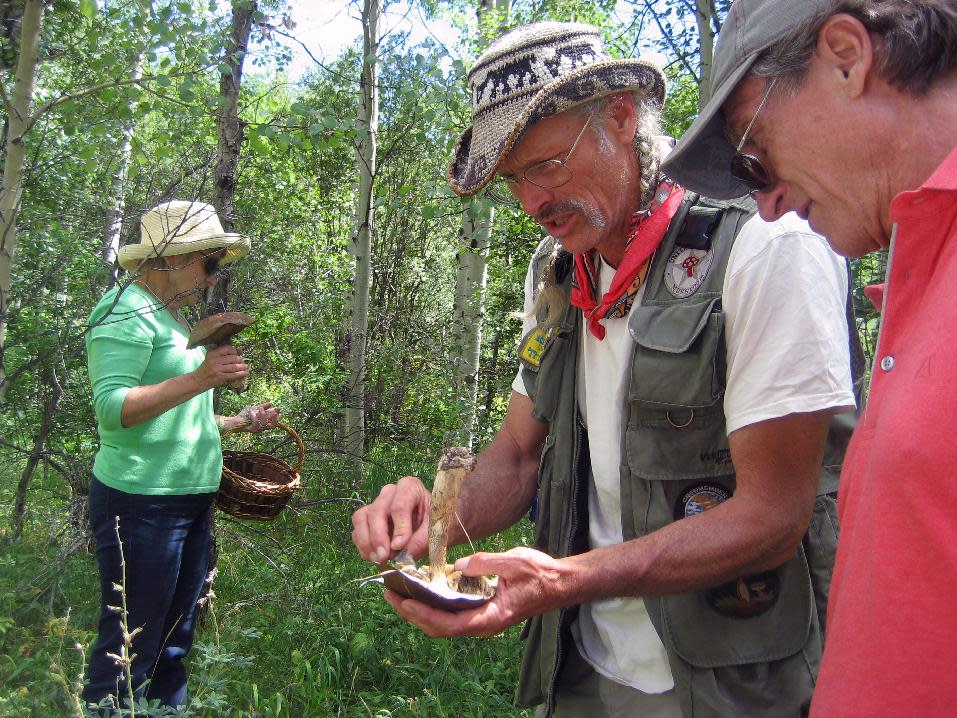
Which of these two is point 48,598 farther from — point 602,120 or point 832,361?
point 832,361

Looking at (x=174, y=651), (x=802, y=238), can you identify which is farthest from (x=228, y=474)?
(x=802, y=238)

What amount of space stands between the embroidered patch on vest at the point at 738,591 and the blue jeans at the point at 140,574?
2.61 meters

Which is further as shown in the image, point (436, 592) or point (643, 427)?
point (643, 427)

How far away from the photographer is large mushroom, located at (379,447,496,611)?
1.61 m

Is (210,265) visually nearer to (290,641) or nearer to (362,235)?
(290,641)

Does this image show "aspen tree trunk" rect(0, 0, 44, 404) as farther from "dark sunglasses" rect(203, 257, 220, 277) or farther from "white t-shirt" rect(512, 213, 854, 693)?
"white t-shirt" rect(512, 213, 854, 693)

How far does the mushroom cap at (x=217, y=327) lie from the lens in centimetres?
347

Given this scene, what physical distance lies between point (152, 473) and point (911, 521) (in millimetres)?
3307

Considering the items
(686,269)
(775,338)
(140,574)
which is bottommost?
(140,574)

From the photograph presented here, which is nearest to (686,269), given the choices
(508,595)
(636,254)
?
(636,254)

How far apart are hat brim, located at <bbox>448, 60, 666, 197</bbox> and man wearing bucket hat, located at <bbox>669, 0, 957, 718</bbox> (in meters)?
0.47

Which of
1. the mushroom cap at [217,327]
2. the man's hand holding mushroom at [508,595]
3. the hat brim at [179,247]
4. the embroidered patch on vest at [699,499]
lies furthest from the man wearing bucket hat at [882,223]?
the hat brim at [179,247]

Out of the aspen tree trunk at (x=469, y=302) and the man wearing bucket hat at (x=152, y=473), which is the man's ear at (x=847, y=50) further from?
the aspen tree trunk at (x=469, y=302)

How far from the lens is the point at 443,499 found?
193 centimetres
